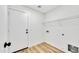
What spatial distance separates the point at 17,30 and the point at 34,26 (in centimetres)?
92

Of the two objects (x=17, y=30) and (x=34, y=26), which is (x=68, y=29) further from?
(x=17, y=30)

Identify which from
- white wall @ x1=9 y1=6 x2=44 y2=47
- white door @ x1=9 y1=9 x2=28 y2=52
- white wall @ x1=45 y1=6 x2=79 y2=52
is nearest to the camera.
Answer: white wall @ x1=45 y1=6 x2=79 y2=52

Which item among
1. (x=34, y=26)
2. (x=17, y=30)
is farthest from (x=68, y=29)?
(x=17, y=30)

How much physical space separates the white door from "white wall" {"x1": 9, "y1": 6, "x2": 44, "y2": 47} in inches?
10.4

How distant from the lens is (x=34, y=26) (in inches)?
107

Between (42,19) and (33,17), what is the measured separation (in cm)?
67

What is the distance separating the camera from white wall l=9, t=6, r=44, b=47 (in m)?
2.53

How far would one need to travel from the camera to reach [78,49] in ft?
5.23

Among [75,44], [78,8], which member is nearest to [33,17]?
[78,8]

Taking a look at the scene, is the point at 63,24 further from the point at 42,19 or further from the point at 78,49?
the point at 42,19

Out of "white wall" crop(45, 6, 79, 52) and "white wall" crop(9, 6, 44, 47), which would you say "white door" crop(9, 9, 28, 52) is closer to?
"white wall" crop(9, 6, 44, 47)

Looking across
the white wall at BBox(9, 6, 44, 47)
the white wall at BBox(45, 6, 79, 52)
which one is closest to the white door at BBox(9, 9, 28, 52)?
the white wall at BBox(9, 6, 44, 47)

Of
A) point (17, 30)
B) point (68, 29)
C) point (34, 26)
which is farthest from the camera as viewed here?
point (34, 26)

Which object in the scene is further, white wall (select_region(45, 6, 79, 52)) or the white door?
the white door
